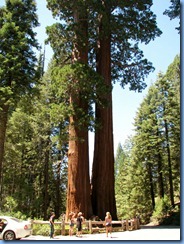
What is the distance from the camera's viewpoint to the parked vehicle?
721cm

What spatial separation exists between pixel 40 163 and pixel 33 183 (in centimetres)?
153

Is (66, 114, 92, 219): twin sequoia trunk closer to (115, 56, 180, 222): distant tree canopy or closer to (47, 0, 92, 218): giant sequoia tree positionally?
(47, 0, 92, 218): giant sequoia tree

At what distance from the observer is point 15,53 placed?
42.0ft

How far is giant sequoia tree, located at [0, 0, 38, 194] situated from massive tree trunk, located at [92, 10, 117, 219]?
3.13 m

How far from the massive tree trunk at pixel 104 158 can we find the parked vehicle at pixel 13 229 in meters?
3.98

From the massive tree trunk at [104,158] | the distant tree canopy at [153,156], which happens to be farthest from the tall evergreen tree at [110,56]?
the distant tree canopy at [153,156]

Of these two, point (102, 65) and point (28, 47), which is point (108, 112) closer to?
point (102, 65)

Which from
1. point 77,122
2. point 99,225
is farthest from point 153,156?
point 77,122

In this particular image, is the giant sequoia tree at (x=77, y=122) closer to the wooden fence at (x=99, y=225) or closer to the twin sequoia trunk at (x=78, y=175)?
the twin sequoia trunk at (x=78, y=175)

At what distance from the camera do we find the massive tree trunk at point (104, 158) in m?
11.2

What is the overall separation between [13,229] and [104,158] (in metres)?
5.16

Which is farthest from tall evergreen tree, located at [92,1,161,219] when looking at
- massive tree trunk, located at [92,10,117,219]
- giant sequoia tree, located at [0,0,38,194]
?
giant sequoia tree, located at [0,0,38,194]

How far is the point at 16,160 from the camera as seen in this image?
20234 millimetres

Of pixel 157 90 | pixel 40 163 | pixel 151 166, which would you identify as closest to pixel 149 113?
pixel 157 90
